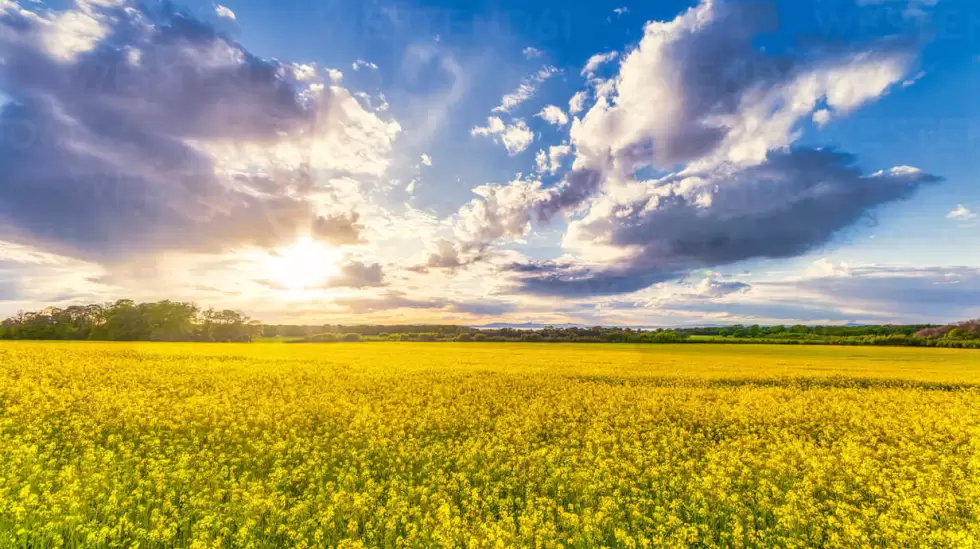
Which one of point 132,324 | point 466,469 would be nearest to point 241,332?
point 132,324

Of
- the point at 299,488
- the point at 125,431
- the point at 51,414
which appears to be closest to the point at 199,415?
the point at 125,431

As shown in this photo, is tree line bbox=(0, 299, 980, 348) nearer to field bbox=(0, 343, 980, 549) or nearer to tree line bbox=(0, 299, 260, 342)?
tree line bbox=(0, 299, 260, 342)

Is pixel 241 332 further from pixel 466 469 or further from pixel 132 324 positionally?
pixel 466 469

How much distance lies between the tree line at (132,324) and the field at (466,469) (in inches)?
2609

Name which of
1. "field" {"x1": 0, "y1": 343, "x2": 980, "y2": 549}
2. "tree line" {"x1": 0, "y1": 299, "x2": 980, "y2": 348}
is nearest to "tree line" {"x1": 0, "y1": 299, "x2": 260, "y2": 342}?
"tree line" {"x1": 0, "y1": 299, "x2": 980, "y2": 348}

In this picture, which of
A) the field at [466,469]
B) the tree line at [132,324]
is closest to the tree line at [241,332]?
the tree line at [132,324]

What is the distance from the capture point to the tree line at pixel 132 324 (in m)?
72.1

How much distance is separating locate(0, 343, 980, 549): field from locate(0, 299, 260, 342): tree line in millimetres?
66277

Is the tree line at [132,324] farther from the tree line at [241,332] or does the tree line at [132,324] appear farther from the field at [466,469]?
the field at [466,469]

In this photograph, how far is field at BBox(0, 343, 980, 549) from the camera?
628 cm

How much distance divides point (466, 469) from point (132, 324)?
8875 cm

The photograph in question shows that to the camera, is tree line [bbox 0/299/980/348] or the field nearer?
the field

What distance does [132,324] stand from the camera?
7394 centimetres

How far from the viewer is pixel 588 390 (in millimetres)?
18734
